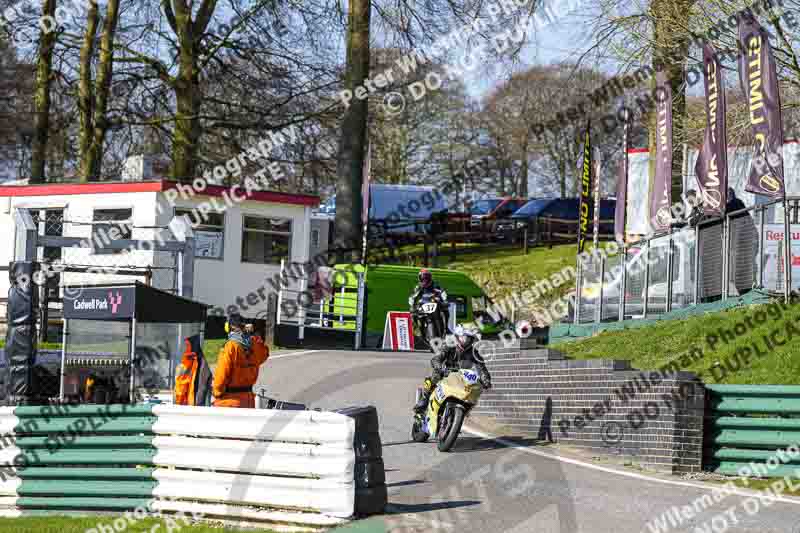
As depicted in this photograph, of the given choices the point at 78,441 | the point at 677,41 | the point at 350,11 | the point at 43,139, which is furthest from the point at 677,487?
the point at 43,139

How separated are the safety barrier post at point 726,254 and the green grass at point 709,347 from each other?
0.55m

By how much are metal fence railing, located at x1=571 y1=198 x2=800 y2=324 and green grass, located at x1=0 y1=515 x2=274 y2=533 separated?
28.4 feet

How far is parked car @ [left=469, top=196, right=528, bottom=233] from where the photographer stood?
42625 mm

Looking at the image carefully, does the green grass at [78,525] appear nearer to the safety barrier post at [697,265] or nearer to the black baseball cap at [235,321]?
the black baseball cap at [235,321]

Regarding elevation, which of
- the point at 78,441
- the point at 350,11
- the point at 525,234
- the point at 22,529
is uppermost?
the point at 350,11

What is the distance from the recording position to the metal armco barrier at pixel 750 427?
10.5 metres

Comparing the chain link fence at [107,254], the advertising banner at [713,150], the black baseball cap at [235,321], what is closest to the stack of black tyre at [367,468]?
the black baseball cap at [235,321]

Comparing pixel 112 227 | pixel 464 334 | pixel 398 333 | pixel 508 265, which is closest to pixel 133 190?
pixel 112 227

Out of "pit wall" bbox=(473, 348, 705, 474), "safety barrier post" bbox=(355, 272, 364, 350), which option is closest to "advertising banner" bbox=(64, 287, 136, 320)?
"pit wall" bbox=(473, 348, 705, 474)

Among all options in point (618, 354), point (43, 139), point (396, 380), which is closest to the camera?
point (618, 354)

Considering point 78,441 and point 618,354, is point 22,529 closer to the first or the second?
point 78,441

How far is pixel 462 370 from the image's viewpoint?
11984mm

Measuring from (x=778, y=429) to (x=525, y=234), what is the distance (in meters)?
29.1

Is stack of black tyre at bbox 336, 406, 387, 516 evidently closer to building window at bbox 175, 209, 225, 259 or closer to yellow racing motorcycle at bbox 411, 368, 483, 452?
yellow racing motorcycle at bbox 411, 368, 483, 452
